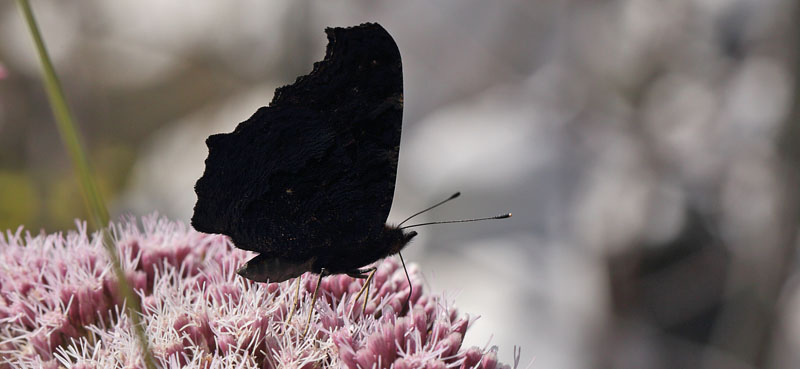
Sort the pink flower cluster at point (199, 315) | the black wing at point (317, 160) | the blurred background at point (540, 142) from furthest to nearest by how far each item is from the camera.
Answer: the blurred background at point (540, 142) < the black wing at point (317, 160) < the pink flower cluster at point (199, 315)

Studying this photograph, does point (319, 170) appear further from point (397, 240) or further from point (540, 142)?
point (540, 142)

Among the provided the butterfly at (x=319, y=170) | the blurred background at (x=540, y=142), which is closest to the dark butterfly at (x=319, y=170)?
the butterfly at (x=319, y=170)

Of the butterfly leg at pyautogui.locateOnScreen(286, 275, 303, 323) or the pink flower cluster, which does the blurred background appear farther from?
the butterfly leg at pyautogui.locateOnScreen(286, 275, 303, 323)

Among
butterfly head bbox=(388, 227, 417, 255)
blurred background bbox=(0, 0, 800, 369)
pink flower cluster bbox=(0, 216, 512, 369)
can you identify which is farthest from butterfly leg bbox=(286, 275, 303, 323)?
blurred background bbox=(0, 0, 800, 369)

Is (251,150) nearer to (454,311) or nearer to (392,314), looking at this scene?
(392,314)

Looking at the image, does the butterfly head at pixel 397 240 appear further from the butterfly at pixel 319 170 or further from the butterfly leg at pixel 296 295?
the butterfly leg at pixel 296 295

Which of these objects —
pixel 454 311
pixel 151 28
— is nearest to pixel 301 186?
pixel 454 311

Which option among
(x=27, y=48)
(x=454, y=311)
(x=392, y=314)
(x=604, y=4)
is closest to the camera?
(x=392, y=314)

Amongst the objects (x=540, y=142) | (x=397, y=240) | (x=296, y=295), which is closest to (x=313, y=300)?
(x=296, y=295)
